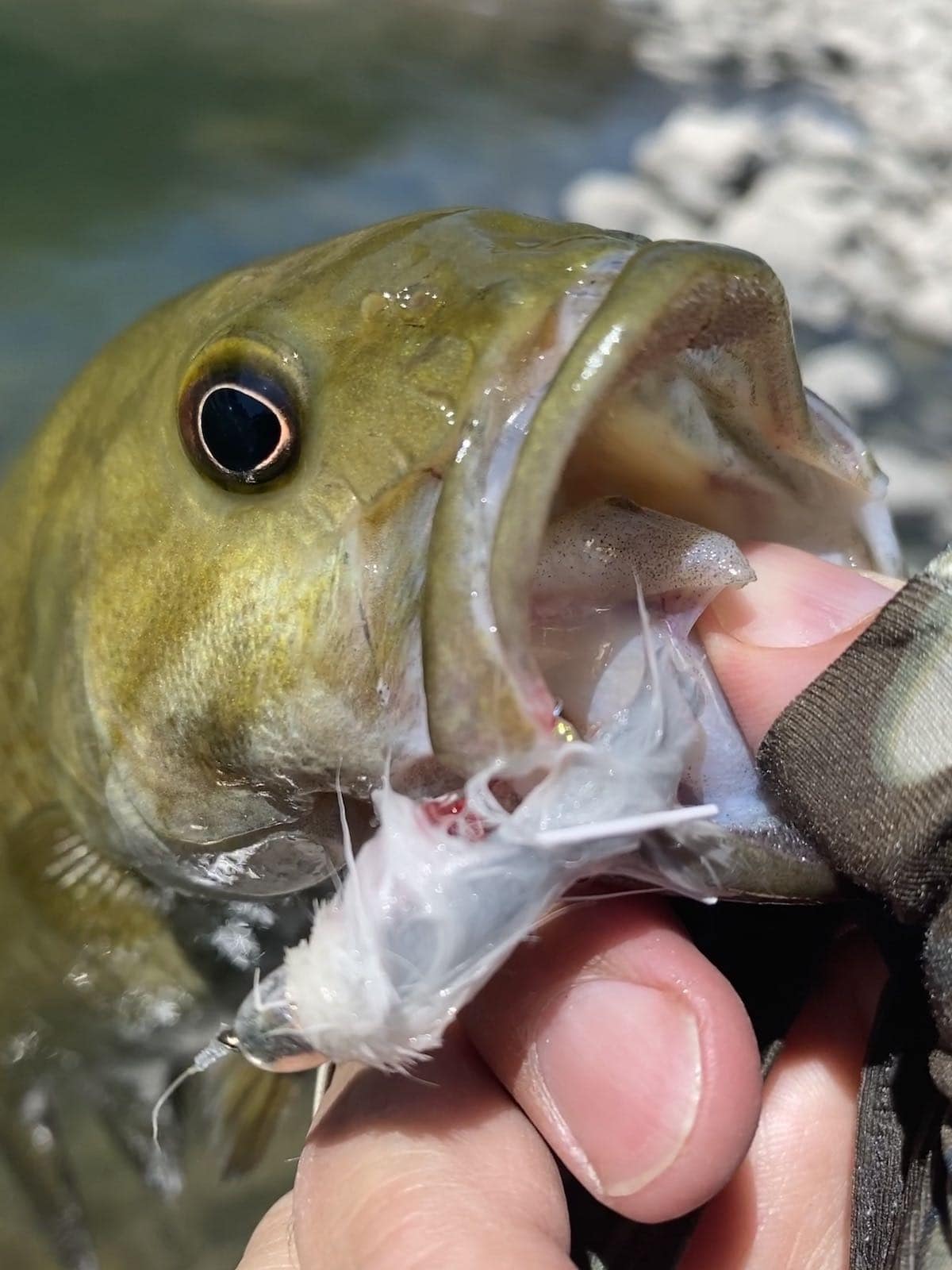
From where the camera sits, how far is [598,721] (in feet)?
3.44

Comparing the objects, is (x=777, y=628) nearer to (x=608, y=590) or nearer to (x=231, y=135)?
(x=608, y=590)

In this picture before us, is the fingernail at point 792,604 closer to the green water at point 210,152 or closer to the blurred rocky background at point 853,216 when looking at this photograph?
the green water at point 210,152

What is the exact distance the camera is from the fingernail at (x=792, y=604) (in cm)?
116

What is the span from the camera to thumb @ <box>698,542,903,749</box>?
1132 millimetres

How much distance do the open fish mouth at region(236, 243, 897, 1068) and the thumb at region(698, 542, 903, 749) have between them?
0.08 ft

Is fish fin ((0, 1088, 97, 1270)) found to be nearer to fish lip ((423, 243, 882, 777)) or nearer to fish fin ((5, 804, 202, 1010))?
fish fin ((5, 804, 202, 1010))

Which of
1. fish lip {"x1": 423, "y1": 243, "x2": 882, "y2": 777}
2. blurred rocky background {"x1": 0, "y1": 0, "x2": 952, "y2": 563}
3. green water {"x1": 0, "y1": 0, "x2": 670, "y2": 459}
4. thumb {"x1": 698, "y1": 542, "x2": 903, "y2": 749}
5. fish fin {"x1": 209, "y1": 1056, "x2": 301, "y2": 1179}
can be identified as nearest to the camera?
fish lip {"x1": 423, "y1": 243, "x2": 882, "y2": 777}

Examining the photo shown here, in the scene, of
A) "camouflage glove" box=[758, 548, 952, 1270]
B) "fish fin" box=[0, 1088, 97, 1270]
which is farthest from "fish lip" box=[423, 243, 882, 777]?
"fish fin" box=[0, 1088, 97, 1270]

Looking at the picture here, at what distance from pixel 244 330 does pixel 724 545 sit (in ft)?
1.91

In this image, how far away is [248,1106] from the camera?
2.31m

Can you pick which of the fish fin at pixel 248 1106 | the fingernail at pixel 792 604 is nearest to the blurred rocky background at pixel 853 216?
the fish fin at pixel 248 1106

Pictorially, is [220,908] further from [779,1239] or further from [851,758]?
[851,758]

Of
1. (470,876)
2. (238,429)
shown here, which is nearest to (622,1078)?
(470,876)

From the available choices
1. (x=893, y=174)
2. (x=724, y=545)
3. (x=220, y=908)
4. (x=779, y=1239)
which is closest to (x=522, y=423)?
(x=724, y=545)
